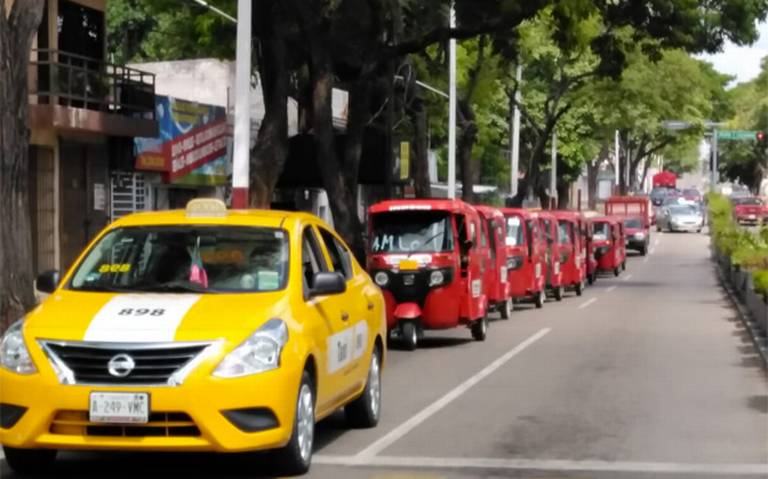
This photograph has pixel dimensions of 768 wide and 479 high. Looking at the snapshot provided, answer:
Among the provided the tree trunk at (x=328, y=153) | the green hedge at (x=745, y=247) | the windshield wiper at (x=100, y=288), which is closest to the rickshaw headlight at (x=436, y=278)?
the green hedge at (x=745, y=247)

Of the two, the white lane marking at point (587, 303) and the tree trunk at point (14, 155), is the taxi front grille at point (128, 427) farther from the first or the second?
the white lane marking at point (587, 303)

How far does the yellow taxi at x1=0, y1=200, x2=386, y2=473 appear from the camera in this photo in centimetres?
973

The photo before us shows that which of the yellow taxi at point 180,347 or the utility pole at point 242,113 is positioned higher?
the utility pole at point 242,113

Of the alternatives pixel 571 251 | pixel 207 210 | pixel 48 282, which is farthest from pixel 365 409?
pixel 571 251

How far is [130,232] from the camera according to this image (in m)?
11.6

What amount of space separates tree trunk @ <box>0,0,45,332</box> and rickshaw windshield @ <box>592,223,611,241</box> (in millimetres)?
32661

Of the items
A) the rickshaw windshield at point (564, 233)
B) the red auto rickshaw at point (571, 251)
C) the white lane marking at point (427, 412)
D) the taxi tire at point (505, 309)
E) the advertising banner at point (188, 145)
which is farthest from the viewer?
the rickshaw windshield at point (564, 233)

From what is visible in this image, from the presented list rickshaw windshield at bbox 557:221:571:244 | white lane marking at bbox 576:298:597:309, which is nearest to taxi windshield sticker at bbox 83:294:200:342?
white lane marking at bbox 576:298:597:309

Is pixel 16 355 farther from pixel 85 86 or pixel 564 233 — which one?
pixel 564 233

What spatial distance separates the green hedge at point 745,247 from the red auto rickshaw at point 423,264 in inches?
180

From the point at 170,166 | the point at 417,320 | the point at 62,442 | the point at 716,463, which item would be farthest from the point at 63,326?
the point at 170,166

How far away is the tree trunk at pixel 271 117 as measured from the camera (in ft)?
91.1

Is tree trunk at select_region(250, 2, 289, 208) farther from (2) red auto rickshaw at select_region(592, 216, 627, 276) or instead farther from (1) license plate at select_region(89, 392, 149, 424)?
(2) red auto rickshaw at select_region(592, 216, 627, 276)

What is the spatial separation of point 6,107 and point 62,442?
861 centimetres
